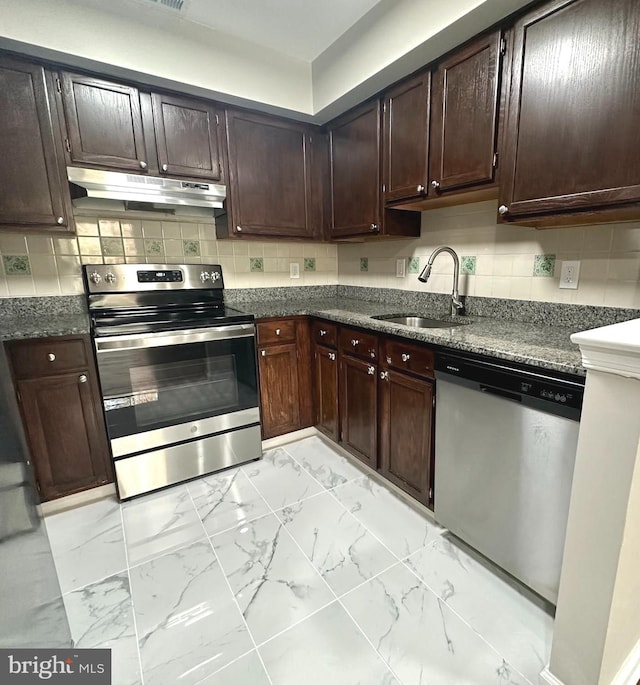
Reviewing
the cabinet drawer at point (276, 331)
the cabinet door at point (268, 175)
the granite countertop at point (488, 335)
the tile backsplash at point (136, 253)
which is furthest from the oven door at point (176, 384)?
the cabinet door at point (268, 175)

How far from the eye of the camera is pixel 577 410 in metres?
1.05

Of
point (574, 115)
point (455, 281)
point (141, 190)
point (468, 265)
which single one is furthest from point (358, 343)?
point (141, 190)

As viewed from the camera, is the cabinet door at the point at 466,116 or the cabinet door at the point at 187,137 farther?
the cabinet door at the point at 187,137

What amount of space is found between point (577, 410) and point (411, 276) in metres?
1.46

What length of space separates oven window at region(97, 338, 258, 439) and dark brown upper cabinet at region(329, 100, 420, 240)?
103 cm

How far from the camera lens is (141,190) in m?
1.87

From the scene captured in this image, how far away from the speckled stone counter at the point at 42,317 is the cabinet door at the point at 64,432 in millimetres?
214

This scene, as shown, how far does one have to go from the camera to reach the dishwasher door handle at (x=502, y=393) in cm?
120

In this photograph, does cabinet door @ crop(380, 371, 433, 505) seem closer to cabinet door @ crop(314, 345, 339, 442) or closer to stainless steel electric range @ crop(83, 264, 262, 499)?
cabinet door @ crop(314, 345, 339, 442)

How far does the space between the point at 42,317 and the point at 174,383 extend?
0.84m

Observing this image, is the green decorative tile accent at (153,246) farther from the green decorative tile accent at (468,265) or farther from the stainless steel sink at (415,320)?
the green decorative tile accent at (468,265)

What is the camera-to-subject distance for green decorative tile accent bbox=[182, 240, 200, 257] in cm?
237

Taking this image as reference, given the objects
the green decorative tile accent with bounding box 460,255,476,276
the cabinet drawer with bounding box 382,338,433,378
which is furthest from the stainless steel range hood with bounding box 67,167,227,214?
the green decorative tile accent with bounding box 460,255,476,276

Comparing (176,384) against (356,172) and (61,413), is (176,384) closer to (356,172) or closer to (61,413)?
(61,413)
